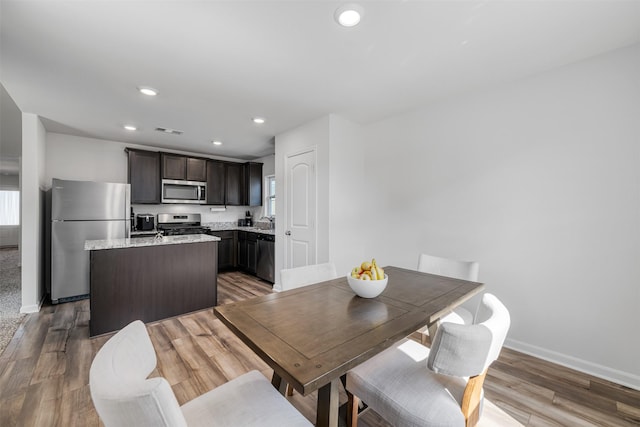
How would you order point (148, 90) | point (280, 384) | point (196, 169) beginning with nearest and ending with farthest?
point (280, 384) → point (148, 90) → point (196, 169)

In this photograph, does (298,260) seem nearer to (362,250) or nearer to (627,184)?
(362,250)

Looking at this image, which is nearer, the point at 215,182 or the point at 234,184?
the point at 215,182

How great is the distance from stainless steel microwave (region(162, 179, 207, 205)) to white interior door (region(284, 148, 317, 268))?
2.11 meters

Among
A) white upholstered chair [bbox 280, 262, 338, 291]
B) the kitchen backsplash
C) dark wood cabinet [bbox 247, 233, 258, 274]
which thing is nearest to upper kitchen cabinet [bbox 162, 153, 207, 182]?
the kitchen backsplash

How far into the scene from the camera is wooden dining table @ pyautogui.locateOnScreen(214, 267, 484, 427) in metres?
0.88

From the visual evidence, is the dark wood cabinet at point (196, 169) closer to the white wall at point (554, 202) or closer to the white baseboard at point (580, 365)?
the white wall at point (554, 202)

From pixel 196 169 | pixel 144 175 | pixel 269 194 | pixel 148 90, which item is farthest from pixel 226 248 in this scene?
pixel 148 90

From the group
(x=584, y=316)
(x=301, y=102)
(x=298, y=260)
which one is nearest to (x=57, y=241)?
(x=298, y=260)

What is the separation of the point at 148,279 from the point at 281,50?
267 cm

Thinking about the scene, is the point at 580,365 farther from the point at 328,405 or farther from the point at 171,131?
the point at 171,131

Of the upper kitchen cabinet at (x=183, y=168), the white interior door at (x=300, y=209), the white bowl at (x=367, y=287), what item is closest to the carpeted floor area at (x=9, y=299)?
the upper kitchen cabinet at (x=183, y=168)

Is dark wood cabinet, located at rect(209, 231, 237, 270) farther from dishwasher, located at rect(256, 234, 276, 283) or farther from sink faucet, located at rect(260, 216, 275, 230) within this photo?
dishwasher, located at rect(256, 234, 276, 283)

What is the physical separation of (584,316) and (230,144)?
4.95 metres

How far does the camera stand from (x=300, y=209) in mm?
3666
